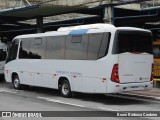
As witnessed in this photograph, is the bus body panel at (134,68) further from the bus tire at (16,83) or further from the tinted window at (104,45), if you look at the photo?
the bus tire at (16,83)

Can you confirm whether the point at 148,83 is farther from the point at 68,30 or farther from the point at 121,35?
the point at 68,30

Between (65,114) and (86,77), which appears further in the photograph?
(86,77)

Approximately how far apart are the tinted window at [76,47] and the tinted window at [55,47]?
343 mm

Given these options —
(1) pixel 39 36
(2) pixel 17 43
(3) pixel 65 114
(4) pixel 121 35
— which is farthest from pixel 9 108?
(2) pixel 17 43

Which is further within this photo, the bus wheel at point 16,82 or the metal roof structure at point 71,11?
the metal roof structure at point 71,11

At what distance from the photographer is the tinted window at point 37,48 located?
18.7 m

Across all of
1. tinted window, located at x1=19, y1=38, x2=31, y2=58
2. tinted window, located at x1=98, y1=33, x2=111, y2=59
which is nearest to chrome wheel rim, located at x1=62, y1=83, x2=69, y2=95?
tinted window, located at x1=98, y1=33, x2=111, y2=59

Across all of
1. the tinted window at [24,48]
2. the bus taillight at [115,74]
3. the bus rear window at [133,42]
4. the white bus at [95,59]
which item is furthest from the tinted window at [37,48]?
the bus taillight at [115,74]

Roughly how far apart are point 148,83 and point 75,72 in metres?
2.91

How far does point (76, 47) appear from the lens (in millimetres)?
16562

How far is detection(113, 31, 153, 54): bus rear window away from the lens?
15.0m

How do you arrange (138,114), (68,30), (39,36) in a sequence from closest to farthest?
(138,114) → (68,30) → (39,36)

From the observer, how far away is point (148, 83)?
Result: 15758 mm

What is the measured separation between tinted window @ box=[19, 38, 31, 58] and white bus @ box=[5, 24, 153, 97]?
3.35 feet
